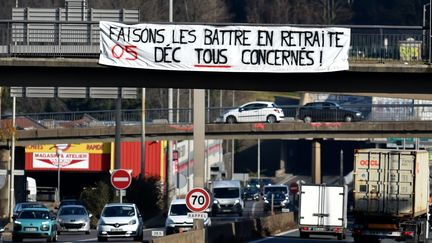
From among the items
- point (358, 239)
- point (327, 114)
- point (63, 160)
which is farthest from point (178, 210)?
point (63, 160)

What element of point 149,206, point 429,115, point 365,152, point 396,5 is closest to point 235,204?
point 149,206

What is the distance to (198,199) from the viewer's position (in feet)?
119

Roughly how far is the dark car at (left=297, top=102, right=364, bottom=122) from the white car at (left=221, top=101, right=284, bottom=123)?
1.59 metres

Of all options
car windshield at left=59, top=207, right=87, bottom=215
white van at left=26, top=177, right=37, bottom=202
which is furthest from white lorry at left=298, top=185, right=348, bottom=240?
white van at left=26, top=177, right=37, bottom=202

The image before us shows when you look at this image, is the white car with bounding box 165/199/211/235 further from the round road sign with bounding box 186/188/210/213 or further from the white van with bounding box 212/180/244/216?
the white van with bounding box 212/180/244/216

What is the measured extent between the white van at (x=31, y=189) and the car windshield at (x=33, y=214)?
36.8 m

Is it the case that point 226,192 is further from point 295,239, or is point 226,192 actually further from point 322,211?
point 295,239

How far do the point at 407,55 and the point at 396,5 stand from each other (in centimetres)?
12902

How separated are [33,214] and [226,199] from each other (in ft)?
88.7

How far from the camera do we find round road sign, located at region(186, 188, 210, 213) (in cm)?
3612

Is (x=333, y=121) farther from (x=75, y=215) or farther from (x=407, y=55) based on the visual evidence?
(x=407, y=55)

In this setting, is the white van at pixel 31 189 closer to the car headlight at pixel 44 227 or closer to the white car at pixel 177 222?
the white car at pixel 177 222

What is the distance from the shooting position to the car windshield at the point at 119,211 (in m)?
47.3

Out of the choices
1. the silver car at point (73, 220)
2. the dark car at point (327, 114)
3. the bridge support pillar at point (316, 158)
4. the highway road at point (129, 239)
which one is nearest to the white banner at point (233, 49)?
the highway road at point (129, 239)
